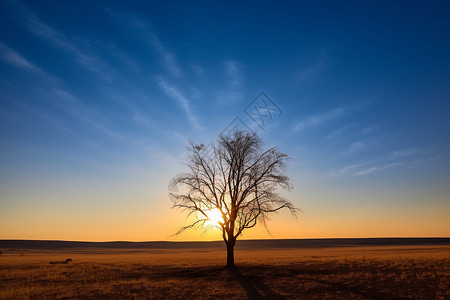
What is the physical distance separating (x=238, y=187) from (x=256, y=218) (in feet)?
9.42

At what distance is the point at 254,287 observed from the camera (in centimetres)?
1712

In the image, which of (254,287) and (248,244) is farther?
(248,244)

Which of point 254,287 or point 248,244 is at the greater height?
point 254,287

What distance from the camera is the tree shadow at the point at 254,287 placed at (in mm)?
14914

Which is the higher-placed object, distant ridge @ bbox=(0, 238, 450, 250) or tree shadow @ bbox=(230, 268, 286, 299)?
tree shadow @ bbox=(230, 268, 286, 299)

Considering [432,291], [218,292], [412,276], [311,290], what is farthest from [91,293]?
[412,276]

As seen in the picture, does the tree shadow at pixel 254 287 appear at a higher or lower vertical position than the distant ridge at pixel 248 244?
higher

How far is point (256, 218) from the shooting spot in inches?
968

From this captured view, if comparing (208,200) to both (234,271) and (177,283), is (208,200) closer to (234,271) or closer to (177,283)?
(234,271)

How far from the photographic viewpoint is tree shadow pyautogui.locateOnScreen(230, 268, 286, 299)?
48.9 ft

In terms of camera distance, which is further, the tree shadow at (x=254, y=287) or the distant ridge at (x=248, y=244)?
the distant ridge at (x=248, y=244)

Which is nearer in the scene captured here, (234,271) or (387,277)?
(387,277)

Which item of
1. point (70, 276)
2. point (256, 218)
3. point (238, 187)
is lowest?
point (70, 276)

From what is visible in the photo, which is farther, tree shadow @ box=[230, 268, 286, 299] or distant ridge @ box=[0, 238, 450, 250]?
distant ridge @ box=[0, 238, 450, 250]
